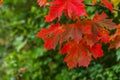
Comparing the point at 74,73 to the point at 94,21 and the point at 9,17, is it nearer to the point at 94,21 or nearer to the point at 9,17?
the point at 94,21

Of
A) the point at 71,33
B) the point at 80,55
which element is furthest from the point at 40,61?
the point at 71,33

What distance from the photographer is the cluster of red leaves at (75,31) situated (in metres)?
1.86

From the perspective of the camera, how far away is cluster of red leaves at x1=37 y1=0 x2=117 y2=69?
186 centimetres

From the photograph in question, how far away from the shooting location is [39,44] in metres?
3.63

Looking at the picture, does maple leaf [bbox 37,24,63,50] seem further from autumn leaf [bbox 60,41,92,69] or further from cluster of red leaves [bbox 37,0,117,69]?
autumn leaf [bbox 60,41,92,69]

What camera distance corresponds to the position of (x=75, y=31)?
1901mm

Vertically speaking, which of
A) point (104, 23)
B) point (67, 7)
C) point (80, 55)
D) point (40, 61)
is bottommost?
point (40, 61)

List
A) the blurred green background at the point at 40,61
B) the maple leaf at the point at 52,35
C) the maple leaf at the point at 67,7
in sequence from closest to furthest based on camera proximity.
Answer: the maple leaf at the point at 67,7 → the maple leaf at the point at 52,35 → the blurred green background at the point at 40,61

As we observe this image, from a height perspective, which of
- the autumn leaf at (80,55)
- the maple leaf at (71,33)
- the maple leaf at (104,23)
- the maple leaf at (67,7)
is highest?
the maple leaf at (67,7)

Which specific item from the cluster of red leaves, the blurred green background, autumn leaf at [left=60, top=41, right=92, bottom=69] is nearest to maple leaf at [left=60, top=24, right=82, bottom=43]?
the cluster of red leaves

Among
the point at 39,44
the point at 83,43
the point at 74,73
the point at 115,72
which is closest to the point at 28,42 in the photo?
the point at 39,44

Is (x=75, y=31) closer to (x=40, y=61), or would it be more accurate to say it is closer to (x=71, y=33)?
(x=71, y=33)

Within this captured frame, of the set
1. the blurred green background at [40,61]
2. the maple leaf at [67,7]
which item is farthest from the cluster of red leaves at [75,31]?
the blurred green background at [40,61]

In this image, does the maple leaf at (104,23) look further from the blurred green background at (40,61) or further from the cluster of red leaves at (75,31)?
the blurred green background at (40,61)
